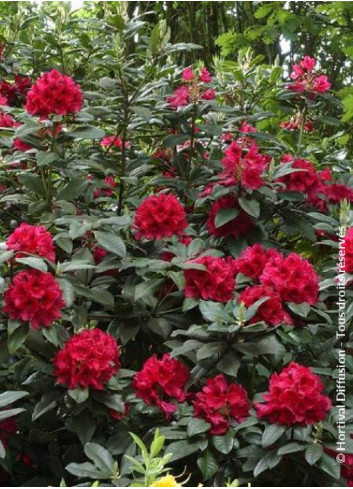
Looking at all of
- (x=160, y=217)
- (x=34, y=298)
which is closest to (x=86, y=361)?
(x=34, y=298)

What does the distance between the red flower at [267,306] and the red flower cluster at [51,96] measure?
0.72 metres

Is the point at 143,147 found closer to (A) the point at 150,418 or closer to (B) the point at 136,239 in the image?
(B) the point at 136,239

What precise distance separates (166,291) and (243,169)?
0.43 m

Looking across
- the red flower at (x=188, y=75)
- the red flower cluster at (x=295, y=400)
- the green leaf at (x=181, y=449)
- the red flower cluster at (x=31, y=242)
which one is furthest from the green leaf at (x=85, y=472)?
the red flower at (x=188, y=75)

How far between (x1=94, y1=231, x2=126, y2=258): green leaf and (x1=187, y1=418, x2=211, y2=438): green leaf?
1.57 feet

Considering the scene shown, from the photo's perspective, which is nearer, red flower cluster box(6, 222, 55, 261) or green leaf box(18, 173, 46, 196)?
red flower cluster box(6, 222, 55, 261)

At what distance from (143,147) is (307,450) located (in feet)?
4.93

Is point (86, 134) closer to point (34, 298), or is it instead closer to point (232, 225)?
point (232, 225)

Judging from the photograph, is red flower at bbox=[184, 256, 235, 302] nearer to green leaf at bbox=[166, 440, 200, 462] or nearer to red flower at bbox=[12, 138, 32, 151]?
green leaf at bbox=[166, 440, 200, 462]

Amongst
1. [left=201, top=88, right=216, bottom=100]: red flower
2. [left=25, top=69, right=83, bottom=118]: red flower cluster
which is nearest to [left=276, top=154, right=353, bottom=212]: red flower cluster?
[left=201, top=88, right=216, bottom=100]: red flower

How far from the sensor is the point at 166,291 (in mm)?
2236

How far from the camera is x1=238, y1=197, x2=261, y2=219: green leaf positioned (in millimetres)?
2291

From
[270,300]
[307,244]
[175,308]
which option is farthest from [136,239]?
[307,244]

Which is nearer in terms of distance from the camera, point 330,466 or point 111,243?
point 330,466
